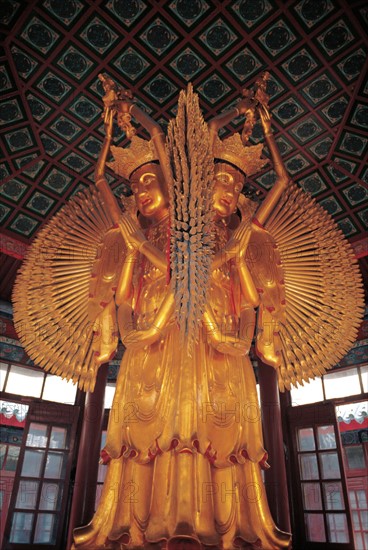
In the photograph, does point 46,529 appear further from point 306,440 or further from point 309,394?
point 309,394

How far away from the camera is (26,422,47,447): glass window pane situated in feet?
16.5

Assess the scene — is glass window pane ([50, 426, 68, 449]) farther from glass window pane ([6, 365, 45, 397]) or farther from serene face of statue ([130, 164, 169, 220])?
serene face of statue ([130, 164, 169, 220])

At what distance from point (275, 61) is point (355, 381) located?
3.57m

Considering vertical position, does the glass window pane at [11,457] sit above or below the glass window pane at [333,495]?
above

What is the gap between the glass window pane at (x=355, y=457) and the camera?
5.92 meters

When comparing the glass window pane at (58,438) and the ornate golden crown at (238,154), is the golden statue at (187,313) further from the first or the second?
the glass window pane at (58,438)

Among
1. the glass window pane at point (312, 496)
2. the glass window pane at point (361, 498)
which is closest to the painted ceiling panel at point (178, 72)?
the glass window pane at point (312, 496)

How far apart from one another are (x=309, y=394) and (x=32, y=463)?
332 centimetres

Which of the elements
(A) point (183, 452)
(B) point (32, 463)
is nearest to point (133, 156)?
(A) point (183, 452)

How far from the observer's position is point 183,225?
2541mm

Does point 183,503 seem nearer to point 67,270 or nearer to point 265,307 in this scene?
point 265,307

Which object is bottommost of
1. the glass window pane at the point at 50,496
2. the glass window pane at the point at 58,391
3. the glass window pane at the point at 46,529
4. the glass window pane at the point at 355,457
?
the glass window pane at the point at 46,529

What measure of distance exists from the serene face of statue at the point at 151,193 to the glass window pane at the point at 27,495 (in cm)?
341

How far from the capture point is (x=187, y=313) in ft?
8.05
